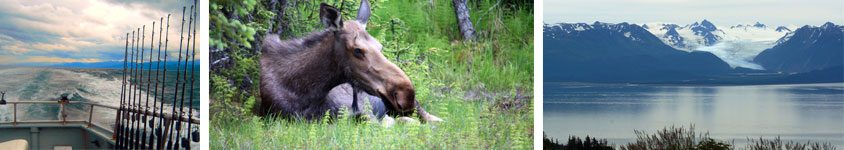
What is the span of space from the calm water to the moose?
1665mm

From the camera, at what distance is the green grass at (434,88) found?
3863mm

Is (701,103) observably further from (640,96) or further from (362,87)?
(362,87)

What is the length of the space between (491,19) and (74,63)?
8.56ft

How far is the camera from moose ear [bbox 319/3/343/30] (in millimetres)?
3854

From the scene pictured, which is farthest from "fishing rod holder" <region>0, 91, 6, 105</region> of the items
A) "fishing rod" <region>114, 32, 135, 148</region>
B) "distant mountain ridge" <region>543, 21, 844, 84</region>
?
"distant mountain ridge" <region>543, 21, 844, 84</region>

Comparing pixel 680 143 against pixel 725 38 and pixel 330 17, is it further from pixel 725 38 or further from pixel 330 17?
pixel 330 17

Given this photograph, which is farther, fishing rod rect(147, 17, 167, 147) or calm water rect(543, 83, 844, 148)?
calm water rect(543, 83, 844, 148)

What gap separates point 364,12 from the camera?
3.92m

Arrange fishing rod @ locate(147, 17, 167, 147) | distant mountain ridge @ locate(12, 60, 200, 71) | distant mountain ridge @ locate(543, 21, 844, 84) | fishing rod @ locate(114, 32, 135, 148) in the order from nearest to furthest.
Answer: distant mountain ridge @ locate(12, 60, 200, 71)
fishing rod @ locate(114, 32, 135, 148)
fishing rod @ locate(147, 17, 167, 147)
distant mountain ridge @ locate(543, 21, 844, 84)

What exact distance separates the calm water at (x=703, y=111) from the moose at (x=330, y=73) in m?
1.67

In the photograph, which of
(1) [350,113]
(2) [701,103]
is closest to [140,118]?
(1) [350,113]

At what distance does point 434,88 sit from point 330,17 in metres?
0.84

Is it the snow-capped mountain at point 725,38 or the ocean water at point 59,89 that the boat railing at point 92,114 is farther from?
the snow-capped mountain at point 725,38

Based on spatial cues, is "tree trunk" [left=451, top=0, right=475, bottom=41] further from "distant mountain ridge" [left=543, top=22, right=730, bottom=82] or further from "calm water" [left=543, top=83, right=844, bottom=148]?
"calm water" [left=543, top=83, right=844, bottom=148]
